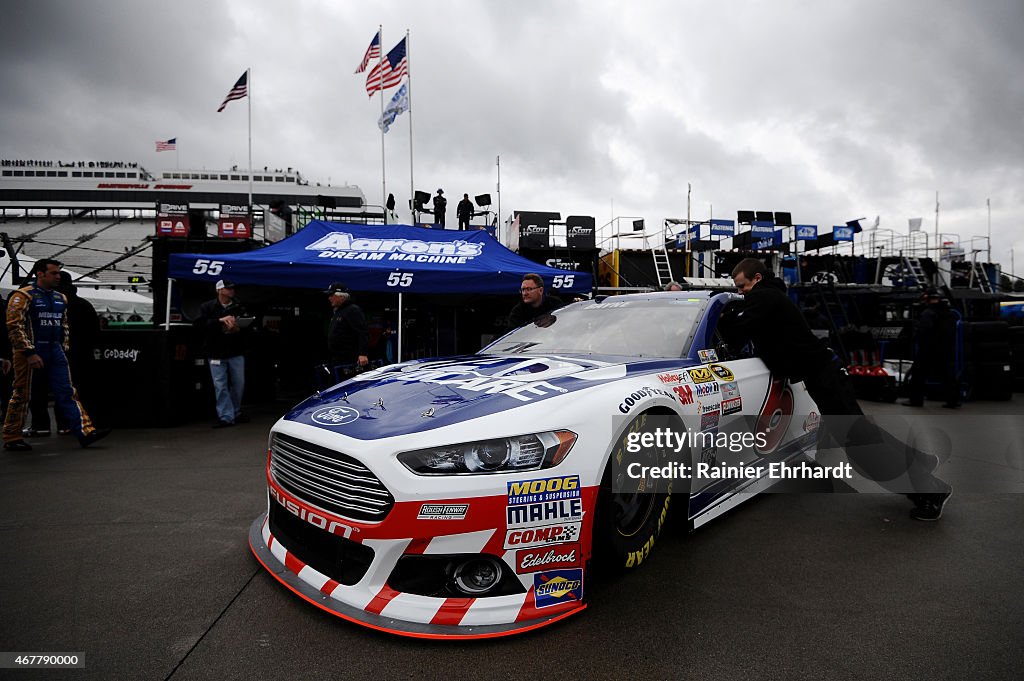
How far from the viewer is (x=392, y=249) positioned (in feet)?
26.9

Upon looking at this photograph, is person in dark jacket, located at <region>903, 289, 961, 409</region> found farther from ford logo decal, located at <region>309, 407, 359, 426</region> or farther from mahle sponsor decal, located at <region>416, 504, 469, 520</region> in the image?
ford logo decal, located at <region>309, 407, 359, 426</region>

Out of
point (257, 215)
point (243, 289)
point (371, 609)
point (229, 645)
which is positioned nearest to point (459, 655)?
point (371, 609)

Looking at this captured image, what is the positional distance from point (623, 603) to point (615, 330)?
164cm

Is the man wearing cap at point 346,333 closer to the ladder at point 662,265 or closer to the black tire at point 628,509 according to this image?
the black tire at point 628,509

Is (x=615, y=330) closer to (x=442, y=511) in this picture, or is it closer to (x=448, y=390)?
(x=448, y=390)

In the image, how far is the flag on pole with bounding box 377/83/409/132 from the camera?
16.0 meters

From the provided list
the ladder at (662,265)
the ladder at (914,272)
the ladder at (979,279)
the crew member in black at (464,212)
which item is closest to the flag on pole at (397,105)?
the crew member in black at (464,212)

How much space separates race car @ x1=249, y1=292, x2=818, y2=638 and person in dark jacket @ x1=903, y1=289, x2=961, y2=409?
714cm

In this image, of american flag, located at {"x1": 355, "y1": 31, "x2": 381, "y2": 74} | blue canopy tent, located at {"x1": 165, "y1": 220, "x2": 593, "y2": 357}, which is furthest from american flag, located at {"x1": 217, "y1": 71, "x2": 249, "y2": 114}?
blue canopy tent, located at {"x1": 165, "y1": 220, "x2": 593, "y2": 357}

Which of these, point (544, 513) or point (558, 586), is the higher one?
point (544, 513)

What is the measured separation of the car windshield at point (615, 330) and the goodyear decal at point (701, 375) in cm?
14

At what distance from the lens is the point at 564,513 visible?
2066mm

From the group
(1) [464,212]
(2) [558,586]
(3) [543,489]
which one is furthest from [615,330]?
(1) [464,212]

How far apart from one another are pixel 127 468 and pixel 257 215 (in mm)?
17655
